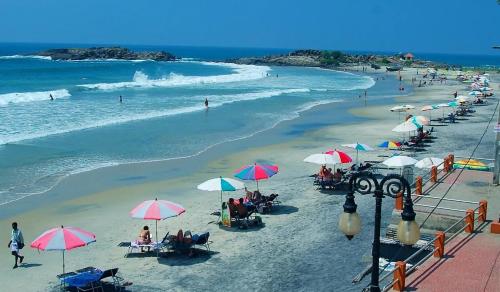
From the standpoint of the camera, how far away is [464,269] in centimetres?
1126

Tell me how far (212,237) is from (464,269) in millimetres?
6809

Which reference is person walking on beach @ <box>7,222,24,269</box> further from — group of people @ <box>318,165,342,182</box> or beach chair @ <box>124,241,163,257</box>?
group of people @ <box>318,165,342,182</box>

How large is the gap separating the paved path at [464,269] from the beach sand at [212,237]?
1.89 metres

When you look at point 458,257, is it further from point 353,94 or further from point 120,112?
point 353,94

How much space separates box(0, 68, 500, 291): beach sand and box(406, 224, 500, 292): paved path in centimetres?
189

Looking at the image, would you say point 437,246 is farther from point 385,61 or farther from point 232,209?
point 385,61

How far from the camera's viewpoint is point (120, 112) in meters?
43.6

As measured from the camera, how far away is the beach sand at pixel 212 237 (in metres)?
13.0

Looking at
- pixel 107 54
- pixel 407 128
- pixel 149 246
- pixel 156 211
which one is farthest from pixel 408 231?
pixel 107 54

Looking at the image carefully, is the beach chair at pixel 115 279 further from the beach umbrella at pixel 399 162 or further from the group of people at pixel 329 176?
the beach umbrella at pixel 399 162

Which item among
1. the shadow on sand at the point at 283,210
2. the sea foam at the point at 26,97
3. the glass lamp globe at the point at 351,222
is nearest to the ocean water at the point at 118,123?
the sea foam at the point at 26,97

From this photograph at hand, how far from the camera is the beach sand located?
42.5 feet

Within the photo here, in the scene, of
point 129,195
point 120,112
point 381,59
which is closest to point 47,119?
point 120,112

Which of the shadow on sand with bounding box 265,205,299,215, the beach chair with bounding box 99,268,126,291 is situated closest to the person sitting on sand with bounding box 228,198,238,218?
the shadow on sand with bounding box 265,205,299,215
